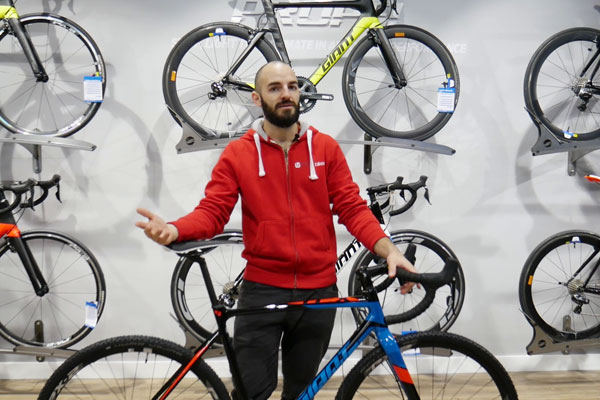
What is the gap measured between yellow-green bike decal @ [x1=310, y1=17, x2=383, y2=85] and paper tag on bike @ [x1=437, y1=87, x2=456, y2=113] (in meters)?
0.54

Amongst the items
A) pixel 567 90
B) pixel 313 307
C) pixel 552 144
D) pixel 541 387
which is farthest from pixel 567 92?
pixel 313 307

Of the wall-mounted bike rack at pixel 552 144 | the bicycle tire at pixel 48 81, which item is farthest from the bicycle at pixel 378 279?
the bicycle tire at pixel 48 81

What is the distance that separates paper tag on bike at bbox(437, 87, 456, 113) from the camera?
9.84 feet

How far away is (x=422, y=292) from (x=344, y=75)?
4.87 feet

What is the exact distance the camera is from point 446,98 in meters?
3.00

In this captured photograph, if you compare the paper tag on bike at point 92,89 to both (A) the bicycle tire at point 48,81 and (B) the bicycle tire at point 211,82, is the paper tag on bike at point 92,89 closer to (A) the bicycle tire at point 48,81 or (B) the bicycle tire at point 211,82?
(A) the bicycle tire at point 48,81

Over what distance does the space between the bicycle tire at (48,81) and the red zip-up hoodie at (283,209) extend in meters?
1.64

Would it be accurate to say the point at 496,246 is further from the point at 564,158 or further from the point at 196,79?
the point at 196,79

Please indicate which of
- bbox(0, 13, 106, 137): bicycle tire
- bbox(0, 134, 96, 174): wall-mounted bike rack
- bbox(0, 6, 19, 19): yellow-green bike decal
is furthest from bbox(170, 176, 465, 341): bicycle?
bbox(0, 6, 19, 19): yellow-green bike decal

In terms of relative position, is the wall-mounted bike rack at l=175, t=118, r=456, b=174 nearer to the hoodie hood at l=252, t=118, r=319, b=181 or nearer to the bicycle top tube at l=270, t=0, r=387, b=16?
the bicycle top tube at l=270, t=0, r=387, b=16

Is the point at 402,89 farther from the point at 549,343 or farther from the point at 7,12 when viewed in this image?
the point at 7,12

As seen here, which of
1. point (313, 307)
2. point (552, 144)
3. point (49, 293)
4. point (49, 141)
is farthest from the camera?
point (49, 293)

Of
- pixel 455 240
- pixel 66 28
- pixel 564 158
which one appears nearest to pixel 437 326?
pixel 455 240

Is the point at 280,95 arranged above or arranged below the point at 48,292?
above
